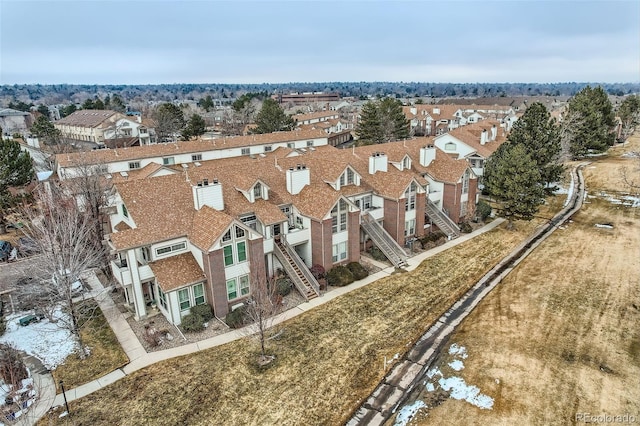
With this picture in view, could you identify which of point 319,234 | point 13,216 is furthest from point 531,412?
point 13,216

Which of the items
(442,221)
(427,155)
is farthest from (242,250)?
(427,155)

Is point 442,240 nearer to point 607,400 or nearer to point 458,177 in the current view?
point 458,177

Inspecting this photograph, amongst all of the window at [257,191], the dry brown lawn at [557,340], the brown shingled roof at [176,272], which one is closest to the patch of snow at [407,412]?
the dry brown lawn at [557,340]

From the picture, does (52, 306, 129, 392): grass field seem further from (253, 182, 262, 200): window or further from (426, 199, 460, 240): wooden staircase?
(426, 199, 460, 240): wooden staircase

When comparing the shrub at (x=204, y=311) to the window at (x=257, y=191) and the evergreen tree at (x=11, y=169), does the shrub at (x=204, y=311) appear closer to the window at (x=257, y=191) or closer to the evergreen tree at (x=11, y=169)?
the window at (x=257, y=191)

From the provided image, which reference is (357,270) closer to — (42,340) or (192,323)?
(192,323)

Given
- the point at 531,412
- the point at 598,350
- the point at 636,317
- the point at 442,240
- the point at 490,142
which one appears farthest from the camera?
the point at 490,142
